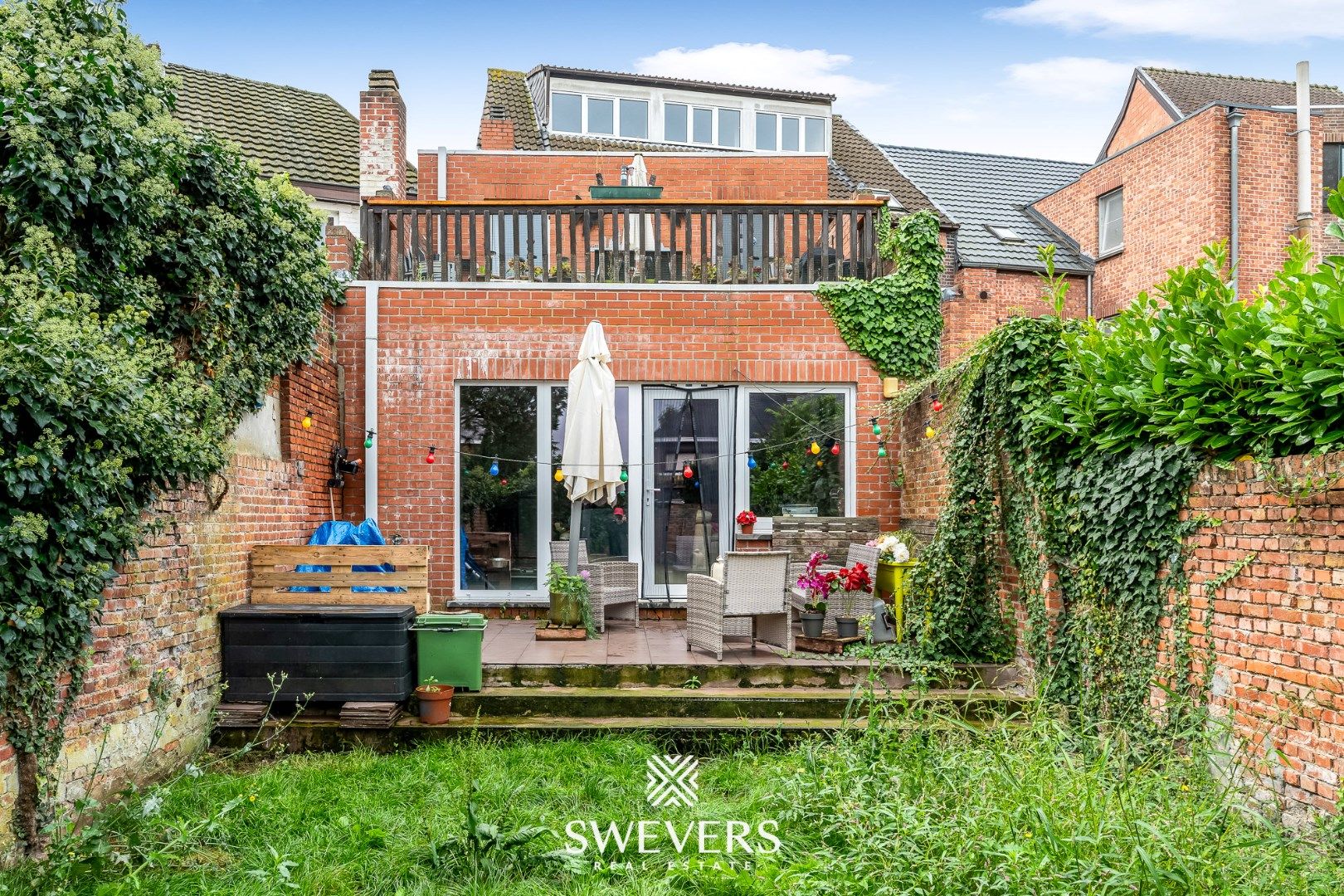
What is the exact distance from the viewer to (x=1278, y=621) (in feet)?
14.0

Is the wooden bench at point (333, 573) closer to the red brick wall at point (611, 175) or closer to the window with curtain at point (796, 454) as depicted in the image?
the window with curtain at point (796, 454)

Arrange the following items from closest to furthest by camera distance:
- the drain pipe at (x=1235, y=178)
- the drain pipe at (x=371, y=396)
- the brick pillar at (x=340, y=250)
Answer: the drain pipe at (x=371, y=396) < the brick pillar at (x=340, y=250) < the drain pipe at (x=1235, y=178)

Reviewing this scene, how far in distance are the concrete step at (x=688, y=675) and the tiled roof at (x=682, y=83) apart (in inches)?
663

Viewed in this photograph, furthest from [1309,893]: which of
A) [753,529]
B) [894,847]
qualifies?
[753,529]

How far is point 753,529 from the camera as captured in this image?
29.3ft

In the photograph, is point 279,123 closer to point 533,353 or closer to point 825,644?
point 533,353

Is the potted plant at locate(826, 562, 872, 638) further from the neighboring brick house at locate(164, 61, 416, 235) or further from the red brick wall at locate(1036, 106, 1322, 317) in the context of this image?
the red brick wall at locate(1036, 106, 1322, 317)

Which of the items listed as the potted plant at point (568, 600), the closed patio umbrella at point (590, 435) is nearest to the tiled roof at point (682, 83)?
the closed patio umbrella at point (590, 435)

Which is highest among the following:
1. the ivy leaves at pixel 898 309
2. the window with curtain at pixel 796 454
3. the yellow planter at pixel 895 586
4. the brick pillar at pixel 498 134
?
the brick pillar at pixel 498 134

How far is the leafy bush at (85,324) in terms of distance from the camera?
3.89 meters

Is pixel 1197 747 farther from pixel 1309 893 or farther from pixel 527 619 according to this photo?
pixel 527 619

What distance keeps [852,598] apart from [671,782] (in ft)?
9.23

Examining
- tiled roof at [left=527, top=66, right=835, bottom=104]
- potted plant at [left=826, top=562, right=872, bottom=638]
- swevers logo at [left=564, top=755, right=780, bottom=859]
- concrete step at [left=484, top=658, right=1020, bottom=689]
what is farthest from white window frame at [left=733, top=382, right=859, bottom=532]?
tiled roof at [left=527, top=66, right=835, bottom=104]

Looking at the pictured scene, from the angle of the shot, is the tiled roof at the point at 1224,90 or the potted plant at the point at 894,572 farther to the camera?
the tiled roof at the point at 1224,90
